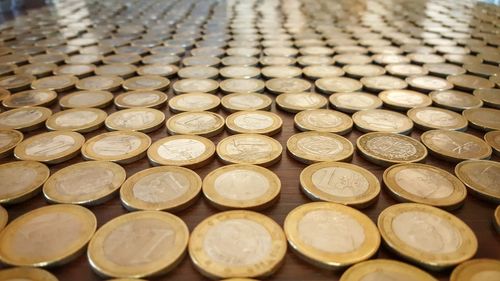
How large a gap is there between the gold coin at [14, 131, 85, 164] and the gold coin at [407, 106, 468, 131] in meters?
1.29

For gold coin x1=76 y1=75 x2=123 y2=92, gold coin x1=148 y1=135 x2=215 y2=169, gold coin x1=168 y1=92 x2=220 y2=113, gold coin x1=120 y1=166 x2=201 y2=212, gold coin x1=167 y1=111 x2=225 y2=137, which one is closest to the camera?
gold coin x1=120 y1=166 x2=201 y2=212

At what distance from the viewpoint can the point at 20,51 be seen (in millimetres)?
2240

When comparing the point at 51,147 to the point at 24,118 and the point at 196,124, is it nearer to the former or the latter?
the point at 24,118

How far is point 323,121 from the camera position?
1.36 meters

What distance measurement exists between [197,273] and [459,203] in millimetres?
718

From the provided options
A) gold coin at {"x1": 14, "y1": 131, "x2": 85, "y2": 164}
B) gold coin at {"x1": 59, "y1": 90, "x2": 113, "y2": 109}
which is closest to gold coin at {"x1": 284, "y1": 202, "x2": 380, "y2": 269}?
gold coin at {"x1": 14, "y1": 131, "x2": 85, "y2": 164}

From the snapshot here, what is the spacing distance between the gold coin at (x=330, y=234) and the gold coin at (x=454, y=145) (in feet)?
1.58

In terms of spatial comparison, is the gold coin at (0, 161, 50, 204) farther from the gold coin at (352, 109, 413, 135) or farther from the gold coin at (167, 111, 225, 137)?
the gold coin at (352, 109, 413, 135)

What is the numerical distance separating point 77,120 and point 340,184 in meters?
1.04

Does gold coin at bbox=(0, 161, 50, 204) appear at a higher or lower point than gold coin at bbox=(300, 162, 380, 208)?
lower

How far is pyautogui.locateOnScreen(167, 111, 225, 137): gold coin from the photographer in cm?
128

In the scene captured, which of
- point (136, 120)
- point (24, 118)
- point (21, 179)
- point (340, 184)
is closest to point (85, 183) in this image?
point (21, 179)

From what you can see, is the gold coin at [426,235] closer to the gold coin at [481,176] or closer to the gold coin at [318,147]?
the gold coin at [481,176]

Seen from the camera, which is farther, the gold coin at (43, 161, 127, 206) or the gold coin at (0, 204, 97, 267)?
the gold coin at (43, 161, 127, 206)
